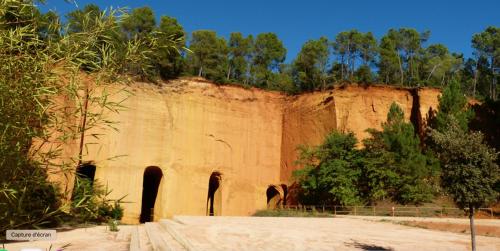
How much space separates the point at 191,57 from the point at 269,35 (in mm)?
12820

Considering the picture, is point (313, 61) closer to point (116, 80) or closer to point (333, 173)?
point (333, 173)

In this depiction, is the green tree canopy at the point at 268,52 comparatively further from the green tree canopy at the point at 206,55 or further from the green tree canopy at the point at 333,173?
the green tree canopy at the point at 333,173

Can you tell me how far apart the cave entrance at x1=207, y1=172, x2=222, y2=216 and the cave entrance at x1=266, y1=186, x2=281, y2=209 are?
5.45m

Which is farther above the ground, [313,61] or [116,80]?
[313,61]

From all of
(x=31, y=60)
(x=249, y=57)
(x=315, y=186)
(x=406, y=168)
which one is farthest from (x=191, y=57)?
(x=31, y=60)

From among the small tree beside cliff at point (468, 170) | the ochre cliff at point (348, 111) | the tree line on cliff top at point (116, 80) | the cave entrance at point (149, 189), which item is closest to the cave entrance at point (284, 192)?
the ochre cliff at point (348, 111)

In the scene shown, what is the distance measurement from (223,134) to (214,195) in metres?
5.40

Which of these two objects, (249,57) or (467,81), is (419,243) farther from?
(467,81)

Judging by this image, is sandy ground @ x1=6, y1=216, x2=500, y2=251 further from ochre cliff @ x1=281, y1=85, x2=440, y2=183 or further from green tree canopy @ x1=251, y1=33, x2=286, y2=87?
green tree canopy @ x1=251, y1=33, x2=286, y2=87

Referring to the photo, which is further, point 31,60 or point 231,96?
point 231,96

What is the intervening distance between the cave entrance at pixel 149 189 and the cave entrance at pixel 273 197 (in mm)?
10567

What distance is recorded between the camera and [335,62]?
58.4m

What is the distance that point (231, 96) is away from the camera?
40000mm

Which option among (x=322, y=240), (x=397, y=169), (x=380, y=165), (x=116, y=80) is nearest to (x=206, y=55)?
(x=380, y=165)
